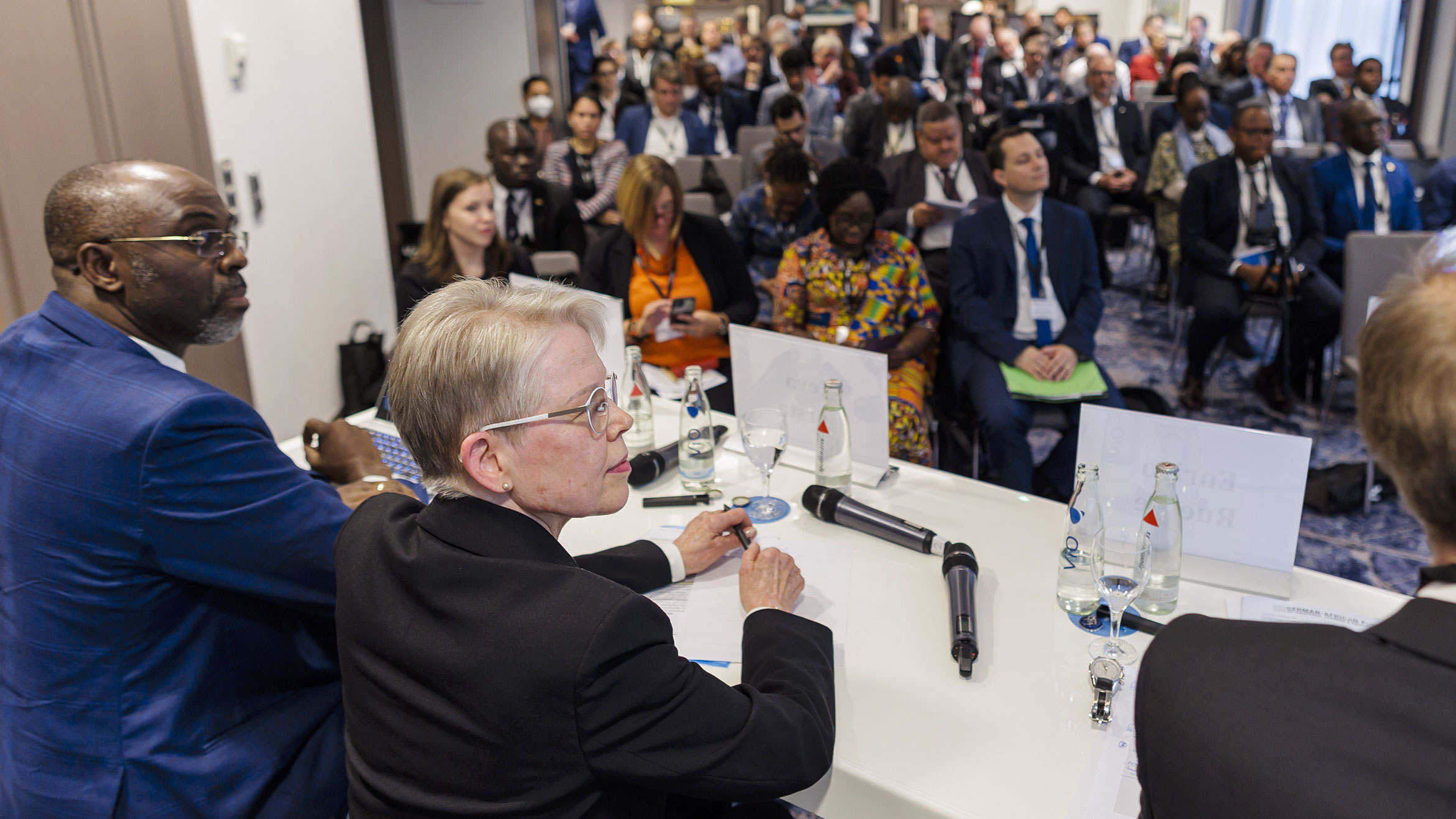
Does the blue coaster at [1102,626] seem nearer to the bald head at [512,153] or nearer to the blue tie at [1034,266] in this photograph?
the blue tie at [1034,266]

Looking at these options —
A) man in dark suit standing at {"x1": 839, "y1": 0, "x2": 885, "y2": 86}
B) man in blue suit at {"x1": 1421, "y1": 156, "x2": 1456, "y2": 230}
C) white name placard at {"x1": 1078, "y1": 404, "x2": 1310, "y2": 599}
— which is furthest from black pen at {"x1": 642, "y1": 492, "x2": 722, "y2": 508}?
man in dark suit standing at {"x1": 839, "y1": 0, "x2": 885, "y2": 86}

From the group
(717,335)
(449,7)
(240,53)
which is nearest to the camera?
(717,335)

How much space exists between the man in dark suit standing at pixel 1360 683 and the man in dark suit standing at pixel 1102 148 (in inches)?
222

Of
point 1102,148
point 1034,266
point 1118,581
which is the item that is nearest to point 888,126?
point 1102,148

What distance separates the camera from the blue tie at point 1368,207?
4.55 m

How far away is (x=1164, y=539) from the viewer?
147 cm

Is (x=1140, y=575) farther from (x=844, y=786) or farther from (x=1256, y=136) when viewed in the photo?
(x=1256, y=136)

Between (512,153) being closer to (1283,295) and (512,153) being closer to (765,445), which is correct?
(765,445)

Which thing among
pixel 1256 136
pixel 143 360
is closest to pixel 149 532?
pixel 143 360

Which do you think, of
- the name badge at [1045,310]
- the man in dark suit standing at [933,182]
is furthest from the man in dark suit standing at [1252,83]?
the name badge at [1045,310]

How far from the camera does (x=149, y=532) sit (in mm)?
1357

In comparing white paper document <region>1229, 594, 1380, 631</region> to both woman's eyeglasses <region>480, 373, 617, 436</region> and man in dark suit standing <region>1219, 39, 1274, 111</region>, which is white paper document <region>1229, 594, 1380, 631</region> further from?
man in dark suit standing <region>1219, 39, 1274, 111</region>

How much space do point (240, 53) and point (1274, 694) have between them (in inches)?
156

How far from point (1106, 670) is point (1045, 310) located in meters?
2.17
